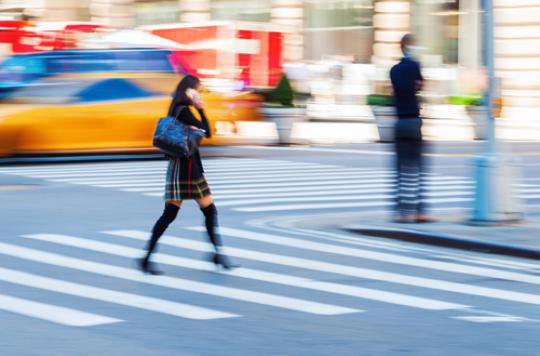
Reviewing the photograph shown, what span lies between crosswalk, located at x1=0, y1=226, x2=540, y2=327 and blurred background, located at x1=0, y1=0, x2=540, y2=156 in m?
8.41

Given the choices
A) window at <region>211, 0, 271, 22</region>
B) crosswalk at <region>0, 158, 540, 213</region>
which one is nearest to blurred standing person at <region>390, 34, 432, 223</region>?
A: crosswalk at <region>0, 158, 540, 213</region>

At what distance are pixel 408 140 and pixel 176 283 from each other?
3732 millimetres

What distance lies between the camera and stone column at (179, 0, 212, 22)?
128 feet

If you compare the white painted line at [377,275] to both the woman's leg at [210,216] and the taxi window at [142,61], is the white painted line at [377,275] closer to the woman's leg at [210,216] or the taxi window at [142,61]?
the woman's leg at [210,216]

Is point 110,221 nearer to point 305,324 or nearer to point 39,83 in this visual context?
point 305,324

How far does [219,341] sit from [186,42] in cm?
2925

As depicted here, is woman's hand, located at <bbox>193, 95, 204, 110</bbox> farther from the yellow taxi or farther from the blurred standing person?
the yellow taxi

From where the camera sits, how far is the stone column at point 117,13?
42.8 metres

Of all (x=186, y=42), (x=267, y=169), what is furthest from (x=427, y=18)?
(x=267, y=169)

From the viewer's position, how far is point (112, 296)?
27.7 ft

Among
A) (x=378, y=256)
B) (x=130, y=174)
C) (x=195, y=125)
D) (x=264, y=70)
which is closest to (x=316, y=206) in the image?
(x=378, y=256)

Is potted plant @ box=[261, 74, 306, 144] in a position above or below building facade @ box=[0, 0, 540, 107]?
below

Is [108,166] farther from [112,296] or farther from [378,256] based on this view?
[112,296]

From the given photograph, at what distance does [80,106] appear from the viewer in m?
19.8
